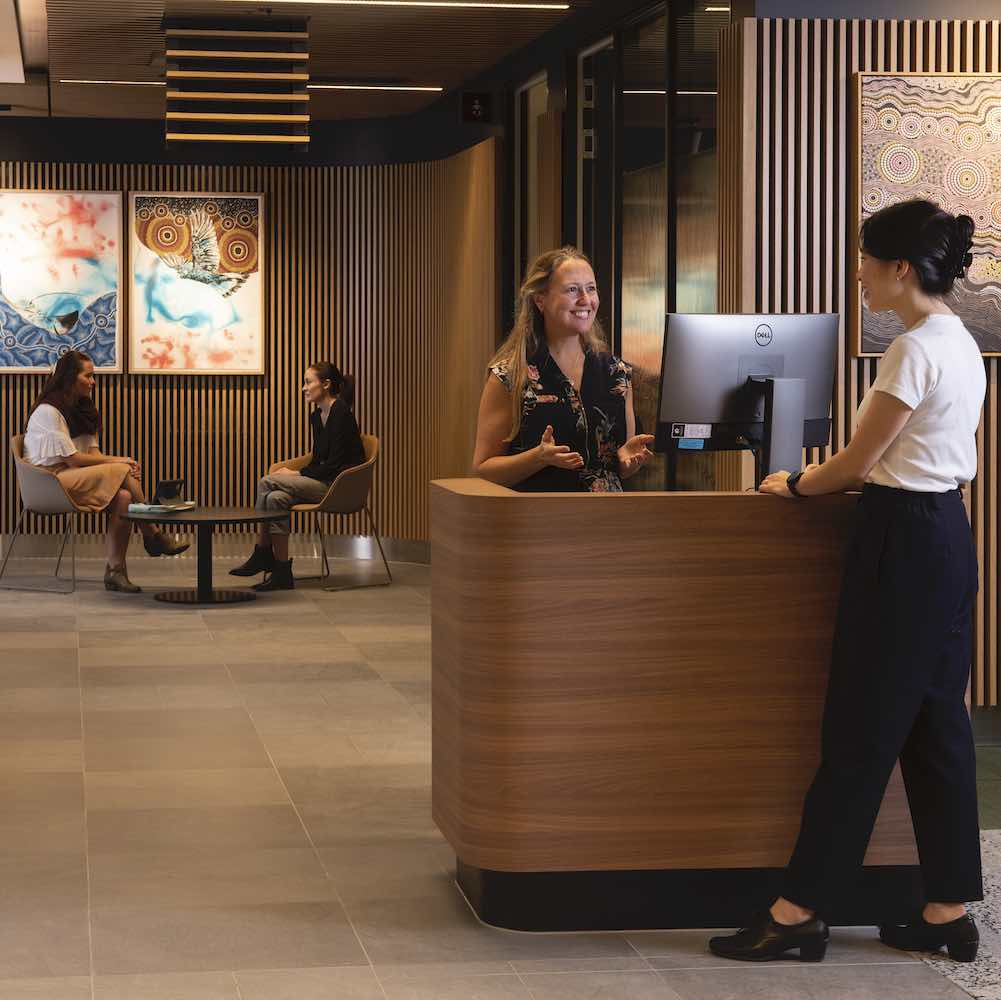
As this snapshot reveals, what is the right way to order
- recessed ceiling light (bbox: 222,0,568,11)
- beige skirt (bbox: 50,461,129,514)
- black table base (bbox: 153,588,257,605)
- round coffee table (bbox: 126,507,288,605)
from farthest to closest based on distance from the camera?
beige skirt (bbox: 50,461,129,514)
black table base (bbox: 153,588,257,605)
round coffee table (bbox: 126,507,288,605)
recessed ceiling light (bbox: 222,0,568,11)

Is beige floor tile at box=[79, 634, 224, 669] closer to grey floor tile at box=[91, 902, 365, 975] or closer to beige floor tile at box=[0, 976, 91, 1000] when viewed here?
grey floor tile at box=[91, 902, 365, 975]

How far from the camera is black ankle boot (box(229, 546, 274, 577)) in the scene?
38.8 feet

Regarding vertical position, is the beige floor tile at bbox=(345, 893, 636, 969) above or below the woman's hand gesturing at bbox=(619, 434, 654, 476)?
below

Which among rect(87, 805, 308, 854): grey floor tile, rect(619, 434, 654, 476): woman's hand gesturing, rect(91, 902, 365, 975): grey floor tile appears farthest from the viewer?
rect(87, 805, 308, 854): grey floor tile

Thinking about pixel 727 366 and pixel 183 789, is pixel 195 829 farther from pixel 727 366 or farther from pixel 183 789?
pixel 727 366

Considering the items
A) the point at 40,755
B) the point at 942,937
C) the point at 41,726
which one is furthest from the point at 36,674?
the point at 942,937

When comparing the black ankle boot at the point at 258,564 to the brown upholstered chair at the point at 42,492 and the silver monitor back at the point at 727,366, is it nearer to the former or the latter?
the brown upholstered chair at the point at 42,492

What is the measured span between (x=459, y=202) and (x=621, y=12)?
3620mm

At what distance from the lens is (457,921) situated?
4.42 metres

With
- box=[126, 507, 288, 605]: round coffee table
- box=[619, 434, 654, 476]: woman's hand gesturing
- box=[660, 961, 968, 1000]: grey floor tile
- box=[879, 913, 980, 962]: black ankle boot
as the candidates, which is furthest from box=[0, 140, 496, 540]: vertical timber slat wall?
box=[660, 961, 968, 1000]: grey floor tile

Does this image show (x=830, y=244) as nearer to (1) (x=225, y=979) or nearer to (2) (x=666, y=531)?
(2) (x=666, y=531)

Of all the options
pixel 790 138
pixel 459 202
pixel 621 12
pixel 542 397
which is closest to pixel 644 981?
pixel 542 397

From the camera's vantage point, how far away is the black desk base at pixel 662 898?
14.1ft

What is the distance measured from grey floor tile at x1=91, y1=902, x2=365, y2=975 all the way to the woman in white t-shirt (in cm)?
104
